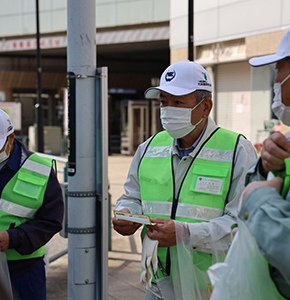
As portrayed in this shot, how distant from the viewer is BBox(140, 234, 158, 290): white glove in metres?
2.57

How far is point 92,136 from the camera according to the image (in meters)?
3.86

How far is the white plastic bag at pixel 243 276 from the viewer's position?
1618 millimetres

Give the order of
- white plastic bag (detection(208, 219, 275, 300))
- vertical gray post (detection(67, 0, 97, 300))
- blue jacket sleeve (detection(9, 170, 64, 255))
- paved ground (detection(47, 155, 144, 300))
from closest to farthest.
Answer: white plastic bag (detection(208, 219, 275, 300)), blue jacket sleeve (detection(9, 170, 64, 255)), vertical gray post (detection(67, 0, 97, 300)), paved ground (detection(47, 155, 144, 300))

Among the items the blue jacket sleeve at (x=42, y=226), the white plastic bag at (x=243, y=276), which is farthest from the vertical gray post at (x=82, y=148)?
the white plastic bag at (x=243, y=276)

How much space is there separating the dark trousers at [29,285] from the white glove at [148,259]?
0.89 meters

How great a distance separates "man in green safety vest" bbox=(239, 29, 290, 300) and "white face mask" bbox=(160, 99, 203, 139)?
0.99 m

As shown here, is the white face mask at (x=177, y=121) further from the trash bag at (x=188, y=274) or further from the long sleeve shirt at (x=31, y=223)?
the long sleeve shirt at (x=31, y=223)

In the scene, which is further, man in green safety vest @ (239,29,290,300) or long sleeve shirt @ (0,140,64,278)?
long sleeve shirt @ (0,140,64,278)

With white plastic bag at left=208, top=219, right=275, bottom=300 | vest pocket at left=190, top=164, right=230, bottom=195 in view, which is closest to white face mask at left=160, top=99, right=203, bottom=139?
vest pocket at left=190, top=164, right=230, bottom=195

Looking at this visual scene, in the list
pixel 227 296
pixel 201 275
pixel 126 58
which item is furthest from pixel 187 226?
pixel 126 58

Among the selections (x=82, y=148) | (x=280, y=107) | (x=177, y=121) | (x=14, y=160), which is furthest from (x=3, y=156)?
(x=280, y=107)

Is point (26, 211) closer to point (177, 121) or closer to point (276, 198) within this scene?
point (177, 121)

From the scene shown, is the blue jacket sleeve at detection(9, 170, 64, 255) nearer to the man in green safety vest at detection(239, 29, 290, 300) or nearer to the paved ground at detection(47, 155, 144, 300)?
the man in green safety vest at detection(239, 29, 290, 300)

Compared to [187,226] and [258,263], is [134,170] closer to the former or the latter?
[187,226]
